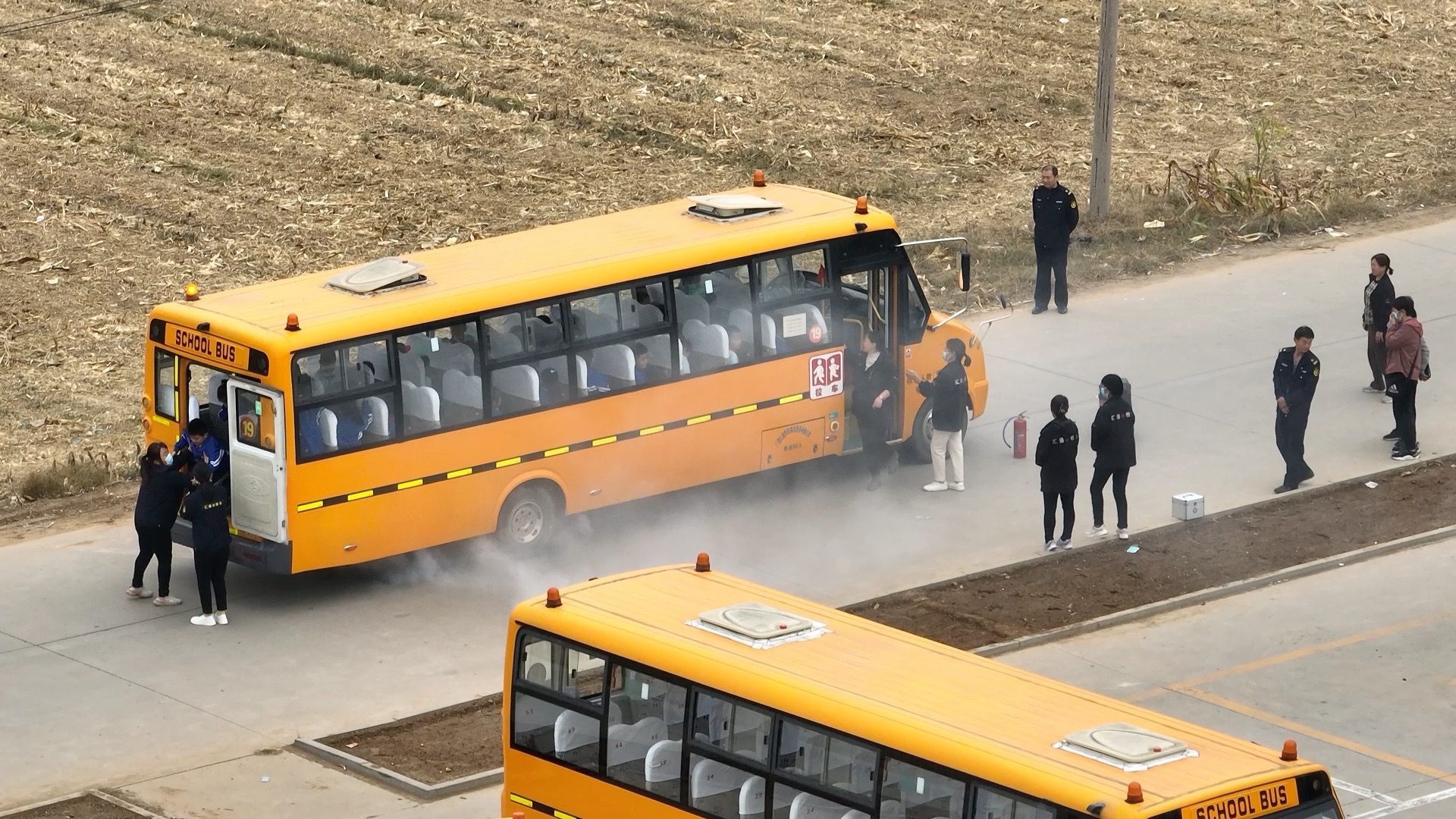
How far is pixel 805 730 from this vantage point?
12742mm

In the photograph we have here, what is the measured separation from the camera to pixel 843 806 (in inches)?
496

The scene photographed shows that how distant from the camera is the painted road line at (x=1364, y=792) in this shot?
15.6 metres

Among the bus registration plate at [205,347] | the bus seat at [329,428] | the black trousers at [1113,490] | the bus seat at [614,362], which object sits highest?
the bus registration plate at [205,347]

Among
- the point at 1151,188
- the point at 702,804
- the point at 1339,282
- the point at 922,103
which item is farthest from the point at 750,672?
the point at 922,103

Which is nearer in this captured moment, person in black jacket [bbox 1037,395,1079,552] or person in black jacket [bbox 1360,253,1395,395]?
Result: person in black jacket [bbox 1037,395,1079,552]

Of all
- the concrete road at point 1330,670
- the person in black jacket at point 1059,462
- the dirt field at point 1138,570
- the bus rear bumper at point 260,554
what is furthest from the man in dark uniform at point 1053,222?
the bus rear bumper at point 260,554

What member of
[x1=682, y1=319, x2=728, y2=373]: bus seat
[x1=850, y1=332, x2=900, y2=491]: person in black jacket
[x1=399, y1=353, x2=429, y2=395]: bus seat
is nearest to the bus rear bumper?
[x1=399, y1=353, x2=429, y2=395]: bus seat

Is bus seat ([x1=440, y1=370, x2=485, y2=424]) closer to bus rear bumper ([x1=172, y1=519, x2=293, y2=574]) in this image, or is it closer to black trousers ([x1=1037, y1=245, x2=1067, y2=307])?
bus rear bumper ([x1=172, y1=519, x2=293, y2=574])

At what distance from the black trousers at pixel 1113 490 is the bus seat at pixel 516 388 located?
5.14 m

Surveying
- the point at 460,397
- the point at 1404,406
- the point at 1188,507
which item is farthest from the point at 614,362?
the point at 1404,406

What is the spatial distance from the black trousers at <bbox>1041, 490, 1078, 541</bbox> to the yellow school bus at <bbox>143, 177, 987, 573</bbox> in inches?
100

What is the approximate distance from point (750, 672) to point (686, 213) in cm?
998

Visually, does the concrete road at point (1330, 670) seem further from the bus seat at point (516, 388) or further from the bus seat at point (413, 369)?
the bus seat at point (413, 369)

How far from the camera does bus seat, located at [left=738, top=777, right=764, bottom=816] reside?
42.6 ft
